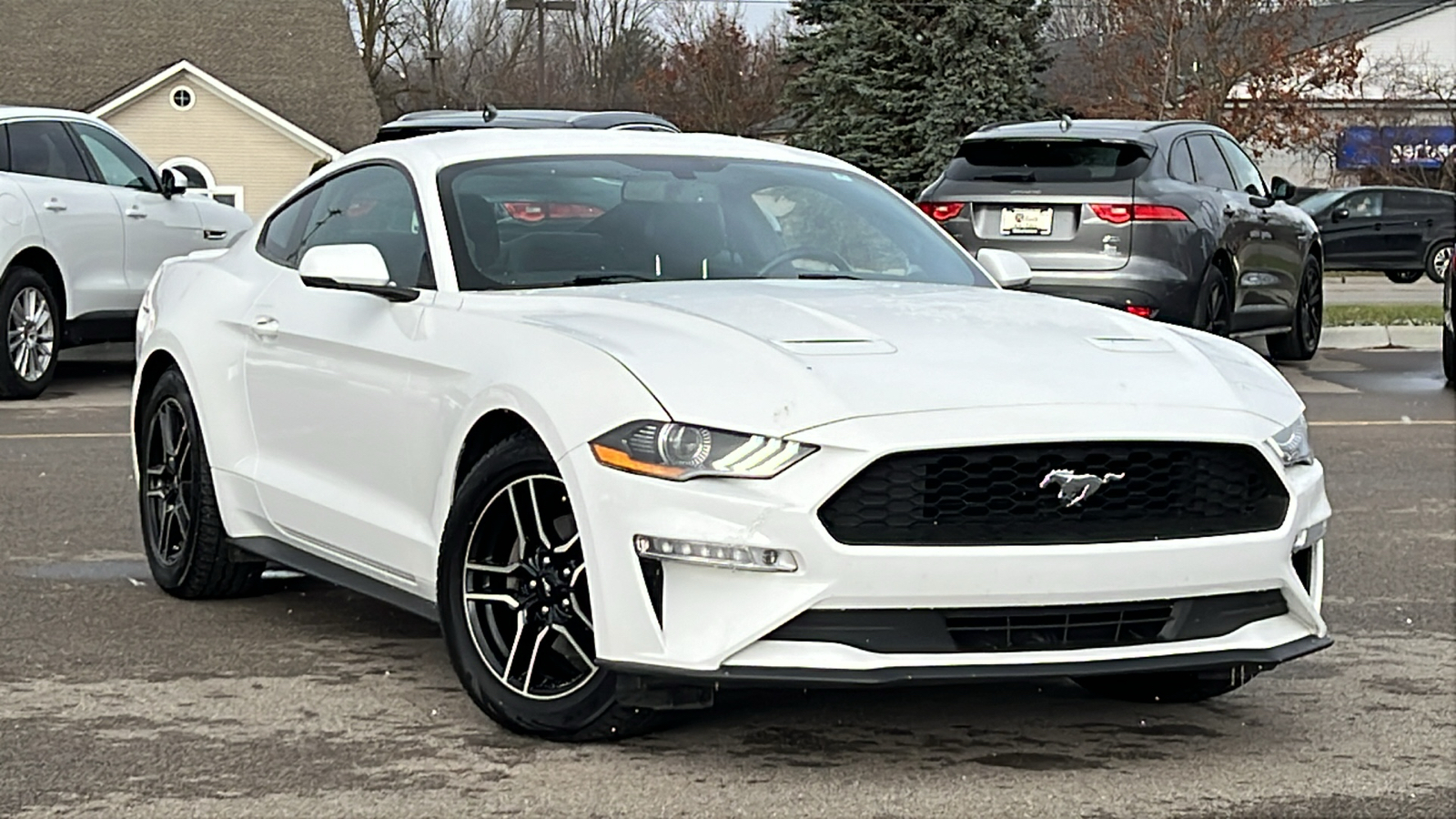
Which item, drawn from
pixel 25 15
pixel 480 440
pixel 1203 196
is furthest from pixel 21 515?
pixel 25 15

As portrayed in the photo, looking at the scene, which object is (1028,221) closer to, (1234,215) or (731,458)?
(1234,215)

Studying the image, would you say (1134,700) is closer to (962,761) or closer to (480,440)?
(962,761)

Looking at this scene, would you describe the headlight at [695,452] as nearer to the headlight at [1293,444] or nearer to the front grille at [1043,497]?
the front grille at [1043,497]

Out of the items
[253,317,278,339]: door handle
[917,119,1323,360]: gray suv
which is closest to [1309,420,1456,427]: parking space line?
[917,119,1323,360]: gray suv

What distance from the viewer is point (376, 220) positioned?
6457 millimetres

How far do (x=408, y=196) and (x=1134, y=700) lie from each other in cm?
249

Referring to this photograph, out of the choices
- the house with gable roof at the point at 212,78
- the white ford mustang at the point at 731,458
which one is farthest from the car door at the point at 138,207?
the house with gable roof at the point at 212,78

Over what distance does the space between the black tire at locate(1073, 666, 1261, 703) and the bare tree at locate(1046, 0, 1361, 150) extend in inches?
1622

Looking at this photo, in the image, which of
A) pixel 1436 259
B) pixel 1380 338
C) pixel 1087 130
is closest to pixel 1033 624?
pixel 1087 130

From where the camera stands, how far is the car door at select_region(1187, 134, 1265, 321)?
14.3m

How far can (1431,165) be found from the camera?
176 feet

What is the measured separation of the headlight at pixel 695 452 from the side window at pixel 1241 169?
1094cm

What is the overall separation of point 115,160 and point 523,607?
10423 mm

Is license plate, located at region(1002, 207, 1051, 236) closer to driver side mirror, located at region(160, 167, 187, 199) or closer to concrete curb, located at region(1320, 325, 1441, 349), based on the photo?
concrete curb, located at region(1320, 325, 1441, 349)
